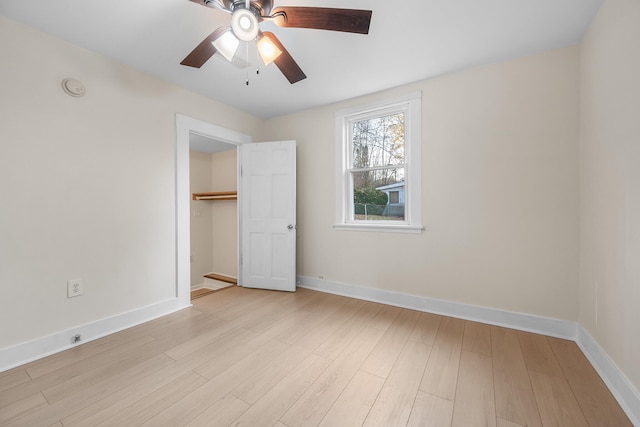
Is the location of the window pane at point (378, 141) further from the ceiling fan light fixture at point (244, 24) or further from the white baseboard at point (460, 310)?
the ceiling fan light fixture at point (244, 24)

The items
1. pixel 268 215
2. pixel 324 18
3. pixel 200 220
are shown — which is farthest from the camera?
pixel 200 220

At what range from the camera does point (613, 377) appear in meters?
1.48

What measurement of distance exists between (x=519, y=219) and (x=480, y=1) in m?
1.72

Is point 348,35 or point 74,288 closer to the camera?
point 348,35

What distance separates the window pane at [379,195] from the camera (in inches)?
113

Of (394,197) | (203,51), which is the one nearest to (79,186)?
(203,51)

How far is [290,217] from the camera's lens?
3.29 meters

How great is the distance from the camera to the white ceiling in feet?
5.39

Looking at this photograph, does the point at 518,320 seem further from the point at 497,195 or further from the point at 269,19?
the point at 269,19

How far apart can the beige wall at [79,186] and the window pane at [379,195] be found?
215 centimetres

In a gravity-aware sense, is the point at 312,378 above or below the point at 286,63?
below

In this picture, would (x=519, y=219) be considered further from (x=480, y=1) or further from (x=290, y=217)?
(x=290, y=217)

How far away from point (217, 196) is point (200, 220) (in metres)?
0.74

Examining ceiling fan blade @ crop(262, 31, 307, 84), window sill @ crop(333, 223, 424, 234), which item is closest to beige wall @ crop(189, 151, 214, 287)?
window sill @ crop(333, 223, 424, 234)
